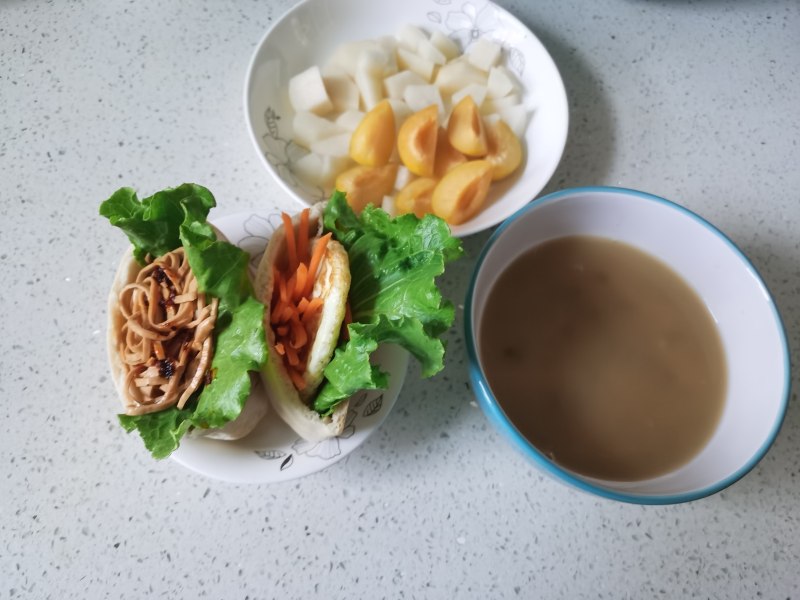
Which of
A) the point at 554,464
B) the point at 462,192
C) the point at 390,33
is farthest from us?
the point at 390,33

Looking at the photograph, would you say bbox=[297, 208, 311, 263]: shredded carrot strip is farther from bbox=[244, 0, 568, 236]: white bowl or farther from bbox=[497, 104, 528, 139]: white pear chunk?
bbox=[497, 104, 528, 139]: white pear chunk

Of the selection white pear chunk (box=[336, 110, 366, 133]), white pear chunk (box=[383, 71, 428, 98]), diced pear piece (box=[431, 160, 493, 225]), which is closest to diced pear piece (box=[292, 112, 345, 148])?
white pear chunk (box=[336, 110, 366, 133])

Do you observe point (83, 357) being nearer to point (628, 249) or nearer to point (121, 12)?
point (121, 12)

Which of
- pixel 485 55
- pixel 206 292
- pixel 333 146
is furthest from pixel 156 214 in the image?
pixel 485 55

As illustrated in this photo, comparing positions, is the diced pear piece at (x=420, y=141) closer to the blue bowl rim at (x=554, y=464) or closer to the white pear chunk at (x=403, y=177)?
the white pear chunk at (x=403, y=177)

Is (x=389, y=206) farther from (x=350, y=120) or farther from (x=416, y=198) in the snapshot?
(x=350, y=120)
